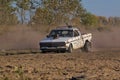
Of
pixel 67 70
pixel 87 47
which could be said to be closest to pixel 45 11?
pixel 87 47

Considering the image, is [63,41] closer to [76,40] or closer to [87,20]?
[76,40]

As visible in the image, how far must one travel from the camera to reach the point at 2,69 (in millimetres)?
19703

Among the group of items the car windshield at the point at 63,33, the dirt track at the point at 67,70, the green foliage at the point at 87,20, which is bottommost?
the green foliage at the point at 87,20

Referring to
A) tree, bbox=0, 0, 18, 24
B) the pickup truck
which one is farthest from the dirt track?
tree, bbox=0, 0, 18, 24

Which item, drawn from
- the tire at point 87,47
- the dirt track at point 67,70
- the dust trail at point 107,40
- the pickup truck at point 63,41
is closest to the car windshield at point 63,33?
the pickup truck at point 63,41

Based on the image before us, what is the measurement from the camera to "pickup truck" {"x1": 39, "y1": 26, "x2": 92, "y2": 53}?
30.3 m

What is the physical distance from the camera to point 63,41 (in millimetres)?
30156

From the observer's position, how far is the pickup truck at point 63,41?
3030cm

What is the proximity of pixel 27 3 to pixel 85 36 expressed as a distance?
74.8 ft

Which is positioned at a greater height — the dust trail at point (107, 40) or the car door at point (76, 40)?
the car door at point (76, 40)

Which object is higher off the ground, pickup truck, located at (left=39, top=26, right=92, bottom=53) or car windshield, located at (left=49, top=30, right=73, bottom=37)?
car windshield, located at (left=49, top=30, right=73, bottom=37)

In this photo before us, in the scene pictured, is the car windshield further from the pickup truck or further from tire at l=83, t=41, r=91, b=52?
tire at l=83, t=41, r=91, b=52

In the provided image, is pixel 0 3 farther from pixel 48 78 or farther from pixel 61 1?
pixel 48 78

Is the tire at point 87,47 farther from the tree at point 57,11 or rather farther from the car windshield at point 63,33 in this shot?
the tree at point 57,11
